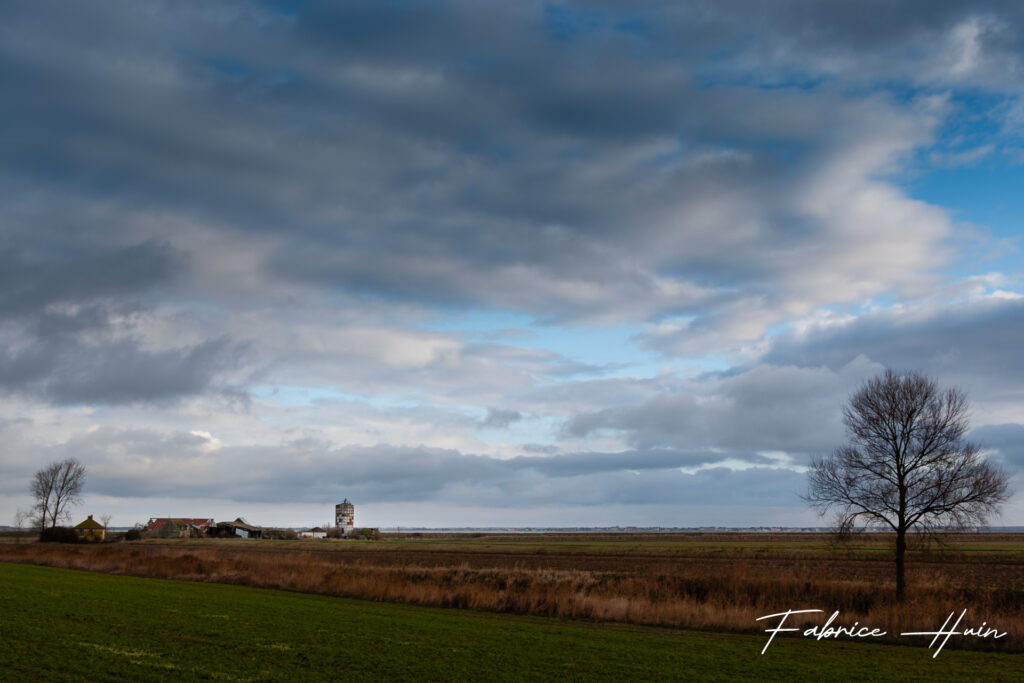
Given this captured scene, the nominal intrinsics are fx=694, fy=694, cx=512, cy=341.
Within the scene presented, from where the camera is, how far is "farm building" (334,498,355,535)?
188650 mm

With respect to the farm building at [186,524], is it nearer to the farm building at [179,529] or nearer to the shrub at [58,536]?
the farm building at [179,529]

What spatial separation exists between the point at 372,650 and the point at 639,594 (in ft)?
68.5

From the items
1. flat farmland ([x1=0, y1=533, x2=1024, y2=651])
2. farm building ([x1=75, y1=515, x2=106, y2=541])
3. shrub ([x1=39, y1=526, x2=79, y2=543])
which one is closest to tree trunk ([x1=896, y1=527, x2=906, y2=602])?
flat farmland ([x1=0, y1=533, x2=1024, y2=651])

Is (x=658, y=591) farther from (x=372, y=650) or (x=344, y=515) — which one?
(x=344, y=515)

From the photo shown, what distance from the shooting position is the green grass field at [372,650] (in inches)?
467

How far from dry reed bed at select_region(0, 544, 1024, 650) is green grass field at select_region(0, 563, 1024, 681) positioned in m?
3.87

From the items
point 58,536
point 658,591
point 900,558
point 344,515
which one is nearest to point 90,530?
point 58,536

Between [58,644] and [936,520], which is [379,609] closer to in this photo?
[58,644]

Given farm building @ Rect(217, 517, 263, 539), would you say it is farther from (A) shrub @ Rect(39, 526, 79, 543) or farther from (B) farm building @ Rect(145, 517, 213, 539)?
(A) shrub @ Rect(39, 526, 79, 543)

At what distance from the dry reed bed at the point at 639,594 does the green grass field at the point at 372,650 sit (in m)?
3.87

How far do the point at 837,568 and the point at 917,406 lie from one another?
29.9 m

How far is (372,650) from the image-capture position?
47.7 ft

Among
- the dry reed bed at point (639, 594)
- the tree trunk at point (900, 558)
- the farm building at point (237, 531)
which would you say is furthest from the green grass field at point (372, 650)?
the farm building at point (237, 531)

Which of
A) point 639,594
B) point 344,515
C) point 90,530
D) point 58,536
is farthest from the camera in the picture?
point 344,515
